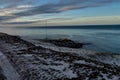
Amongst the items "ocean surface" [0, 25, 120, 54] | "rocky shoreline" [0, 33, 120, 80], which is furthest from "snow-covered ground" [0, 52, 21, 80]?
"ocean surface" [0, 25, 120, 54]

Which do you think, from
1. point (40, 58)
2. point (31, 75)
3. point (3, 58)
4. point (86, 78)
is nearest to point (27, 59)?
point (40, 58)

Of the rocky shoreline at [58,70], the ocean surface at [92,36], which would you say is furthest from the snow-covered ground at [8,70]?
the ocean surface at [92,36]

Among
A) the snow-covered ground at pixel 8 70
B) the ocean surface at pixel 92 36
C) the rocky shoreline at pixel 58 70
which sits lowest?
the ocean surface at pixel 92 36

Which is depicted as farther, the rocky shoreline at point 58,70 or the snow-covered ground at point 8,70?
the snow-covered ground at point 8,70

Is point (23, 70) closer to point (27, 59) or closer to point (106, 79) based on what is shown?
point (27, 59)

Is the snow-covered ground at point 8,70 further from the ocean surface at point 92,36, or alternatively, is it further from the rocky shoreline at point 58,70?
the ocean surface at point 92,36

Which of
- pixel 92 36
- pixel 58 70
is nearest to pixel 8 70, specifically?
pixel 58 70

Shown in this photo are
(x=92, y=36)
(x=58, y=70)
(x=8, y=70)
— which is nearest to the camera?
(x=58, y=70)

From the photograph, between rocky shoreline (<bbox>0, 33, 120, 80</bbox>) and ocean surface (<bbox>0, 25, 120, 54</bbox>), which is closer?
rocky shoreline (<bbox>0, 33, 120, 80</bbox>)

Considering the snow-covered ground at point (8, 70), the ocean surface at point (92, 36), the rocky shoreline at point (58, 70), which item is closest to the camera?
the rocky shoreline at point (58, 70)

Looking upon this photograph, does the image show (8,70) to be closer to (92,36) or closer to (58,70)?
(58,70)

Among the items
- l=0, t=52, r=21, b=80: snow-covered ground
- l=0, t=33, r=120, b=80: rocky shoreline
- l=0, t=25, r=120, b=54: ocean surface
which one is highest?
l=0, t=33, r=120, b=80: rocky shoreline

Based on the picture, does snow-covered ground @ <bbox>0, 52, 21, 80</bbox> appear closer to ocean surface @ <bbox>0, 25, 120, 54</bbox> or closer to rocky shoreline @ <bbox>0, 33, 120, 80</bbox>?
rocky shoreline @ <bbox>0, 33, 120, 80</bbox>

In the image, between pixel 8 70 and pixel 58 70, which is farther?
pixel 8 70
